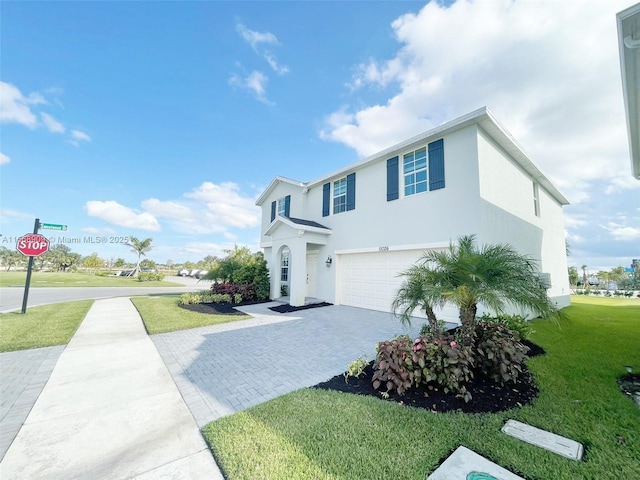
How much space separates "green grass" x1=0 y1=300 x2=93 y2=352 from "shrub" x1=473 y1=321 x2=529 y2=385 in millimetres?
9463

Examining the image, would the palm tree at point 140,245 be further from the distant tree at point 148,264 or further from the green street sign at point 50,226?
the green street sign at point 50,226

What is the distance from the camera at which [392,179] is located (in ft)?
34.7

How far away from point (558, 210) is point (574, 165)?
2.77 m

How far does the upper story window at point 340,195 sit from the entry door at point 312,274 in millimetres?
2910

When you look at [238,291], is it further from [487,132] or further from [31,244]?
[487,132]

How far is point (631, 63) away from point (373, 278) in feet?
29.0

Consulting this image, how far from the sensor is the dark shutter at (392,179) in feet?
34.1

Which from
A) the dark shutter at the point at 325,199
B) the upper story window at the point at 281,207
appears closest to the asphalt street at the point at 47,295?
the upper story window at the point at 281,207

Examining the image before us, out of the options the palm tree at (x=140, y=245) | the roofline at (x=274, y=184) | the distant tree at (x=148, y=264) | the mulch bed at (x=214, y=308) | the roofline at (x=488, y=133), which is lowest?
the mulch bed at (x=214, y=308)

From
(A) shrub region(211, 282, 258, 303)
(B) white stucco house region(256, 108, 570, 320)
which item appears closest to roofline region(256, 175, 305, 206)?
(B) white stucco house region(256, 108, 570, 320)

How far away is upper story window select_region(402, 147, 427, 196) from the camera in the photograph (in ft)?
31.9

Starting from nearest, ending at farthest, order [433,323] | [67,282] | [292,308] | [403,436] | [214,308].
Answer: [403,436]
[433,323]
[292,308]
[214,308]
[67,282]

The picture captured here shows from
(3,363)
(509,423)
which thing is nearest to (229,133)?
(3,363)

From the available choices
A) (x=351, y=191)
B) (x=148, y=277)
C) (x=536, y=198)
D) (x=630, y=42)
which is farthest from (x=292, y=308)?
(x=148, y=277)
